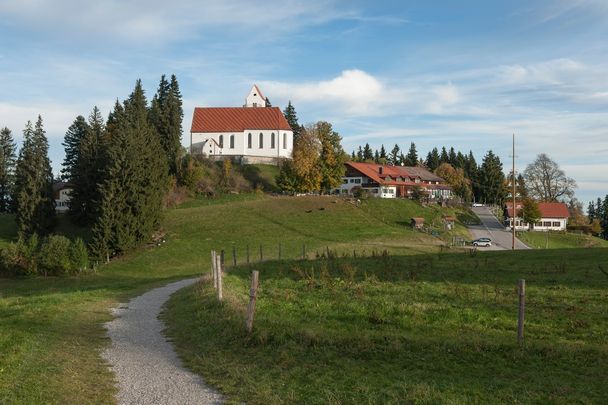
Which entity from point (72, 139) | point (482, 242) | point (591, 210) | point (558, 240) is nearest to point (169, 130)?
point (72, 139)

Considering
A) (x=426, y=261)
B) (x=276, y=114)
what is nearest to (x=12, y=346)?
(x=426, y=261)

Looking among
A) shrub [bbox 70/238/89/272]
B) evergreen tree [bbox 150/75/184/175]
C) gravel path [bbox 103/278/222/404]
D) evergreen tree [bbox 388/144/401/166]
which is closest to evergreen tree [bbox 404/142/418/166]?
evergreen tree [bbox 388/144/401/166]

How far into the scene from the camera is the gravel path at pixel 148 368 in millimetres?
8906

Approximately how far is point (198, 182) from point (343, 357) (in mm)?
76285

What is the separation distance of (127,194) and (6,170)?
45.0 m

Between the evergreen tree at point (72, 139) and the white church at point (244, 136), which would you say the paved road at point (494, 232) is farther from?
the evergreen tree at point (72, 139)

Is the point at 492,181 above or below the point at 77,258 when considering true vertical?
above

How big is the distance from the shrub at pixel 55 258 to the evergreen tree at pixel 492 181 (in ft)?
330

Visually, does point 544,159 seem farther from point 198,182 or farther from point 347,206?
point 198,182

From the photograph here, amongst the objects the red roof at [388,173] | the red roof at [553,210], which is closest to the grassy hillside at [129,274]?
the red roof at [388,173]

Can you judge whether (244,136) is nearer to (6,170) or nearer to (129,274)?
(6,170)

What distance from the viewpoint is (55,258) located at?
44.9 meters

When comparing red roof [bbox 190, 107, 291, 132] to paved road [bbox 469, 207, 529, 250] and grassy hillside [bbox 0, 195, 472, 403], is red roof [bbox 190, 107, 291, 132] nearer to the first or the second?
grassy hillside [bbox 0, 195, 472, 403]

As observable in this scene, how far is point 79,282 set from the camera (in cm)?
4122
